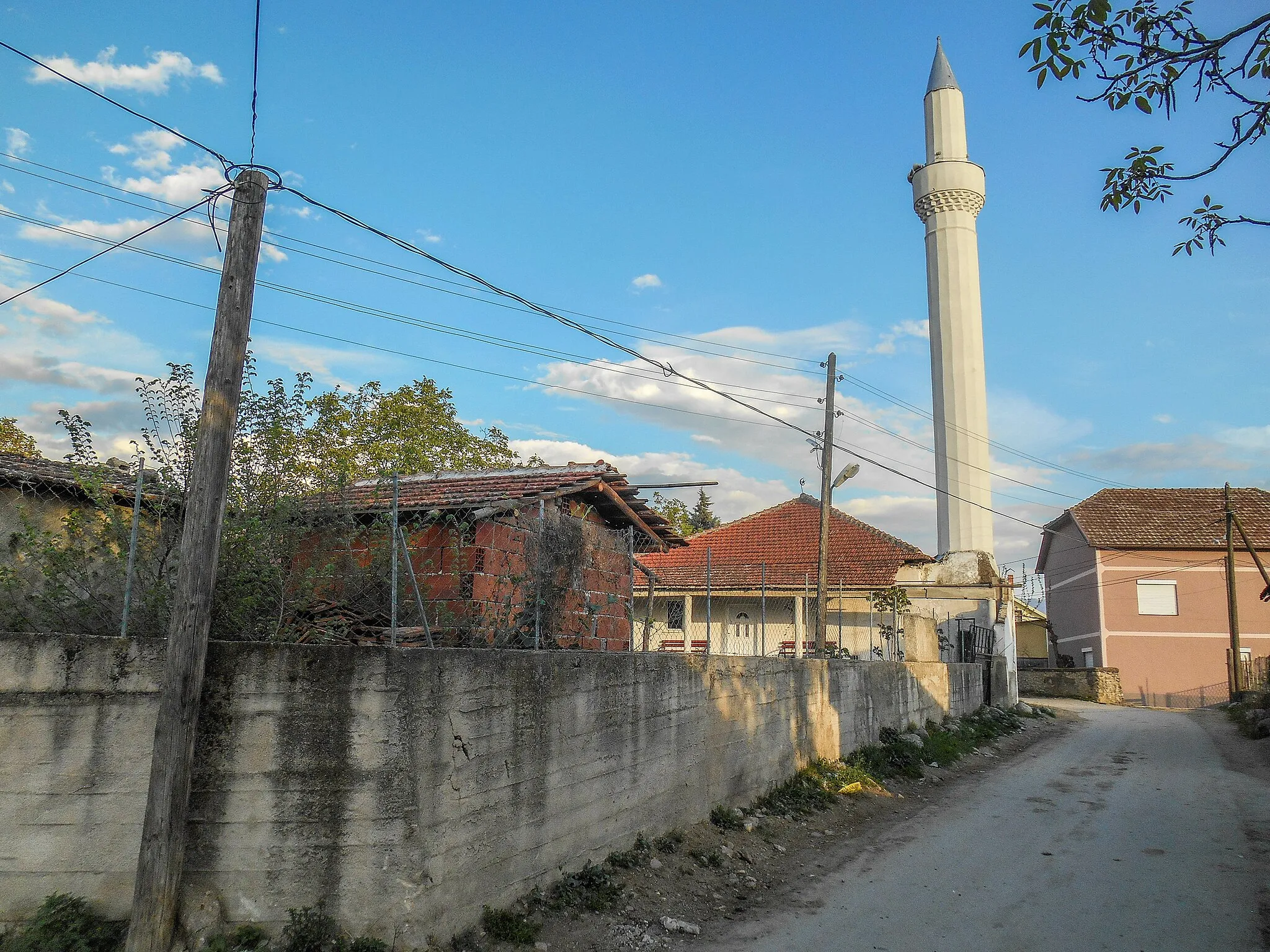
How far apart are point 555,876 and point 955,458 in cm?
2720

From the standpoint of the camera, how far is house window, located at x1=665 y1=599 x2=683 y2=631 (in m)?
23.8

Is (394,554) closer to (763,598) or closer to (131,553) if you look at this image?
(131,553)

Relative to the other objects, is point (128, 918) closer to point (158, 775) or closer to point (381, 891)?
point (158, 775)

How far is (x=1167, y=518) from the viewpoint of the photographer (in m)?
37.2

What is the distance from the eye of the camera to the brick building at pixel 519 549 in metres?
7.64

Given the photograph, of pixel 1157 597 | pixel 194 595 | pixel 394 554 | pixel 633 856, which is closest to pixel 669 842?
Result: pixel 633 856

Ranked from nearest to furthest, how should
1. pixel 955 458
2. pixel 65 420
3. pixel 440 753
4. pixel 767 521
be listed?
pixel 440 753 → pixel 65 420 → pixel 767 521 → pixel 955 458

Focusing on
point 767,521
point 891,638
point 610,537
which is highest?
point 767,521

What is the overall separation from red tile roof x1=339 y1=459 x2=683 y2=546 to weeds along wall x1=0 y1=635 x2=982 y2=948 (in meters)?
3.51

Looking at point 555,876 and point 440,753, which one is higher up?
point 440,753

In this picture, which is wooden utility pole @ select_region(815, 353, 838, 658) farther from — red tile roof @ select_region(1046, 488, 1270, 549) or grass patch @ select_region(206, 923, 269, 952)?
red tile roof @ select_region(1046, 488, 1270, 549)

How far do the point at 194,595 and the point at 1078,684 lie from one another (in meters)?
35.2

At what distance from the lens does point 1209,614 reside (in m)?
33.9

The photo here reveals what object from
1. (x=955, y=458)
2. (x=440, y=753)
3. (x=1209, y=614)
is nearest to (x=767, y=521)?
(x=955, y=458)
